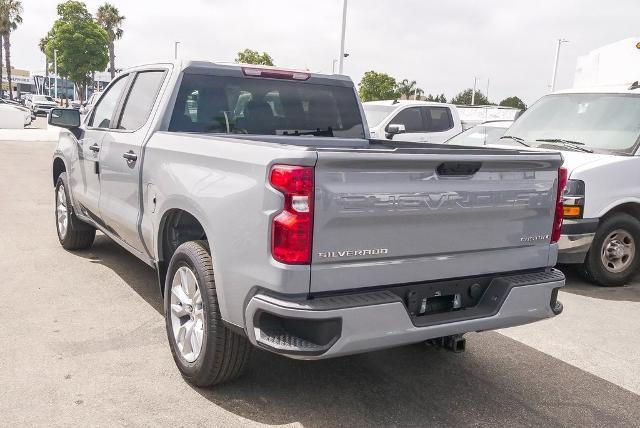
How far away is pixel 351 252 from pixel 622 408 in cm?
201

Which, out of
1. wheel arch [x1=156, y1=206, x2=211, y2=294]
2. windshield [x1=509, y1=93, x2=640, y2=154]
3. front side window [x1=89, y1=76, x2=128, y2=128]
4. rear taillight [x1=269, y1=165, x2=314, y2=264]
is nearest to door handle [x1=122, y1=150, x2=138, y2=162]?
wheel arch [x1=156, y1=206, x2=211, y2=294]

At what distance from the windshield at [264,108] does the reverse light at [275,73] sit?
0.12ft

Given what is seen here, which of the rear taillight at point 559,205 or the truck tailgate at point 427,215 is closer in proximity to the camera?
the truck tailgate at point 427,215

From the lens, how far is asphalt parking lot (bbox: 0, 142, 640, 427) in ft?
10.7

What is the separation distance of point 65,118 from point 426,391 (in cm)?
410

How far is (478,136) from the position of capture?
355 inches

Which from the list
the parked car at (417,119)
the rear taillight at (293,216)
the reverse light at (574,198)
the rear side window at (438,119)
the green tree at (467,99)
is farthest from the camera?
the green tree at (467,99)

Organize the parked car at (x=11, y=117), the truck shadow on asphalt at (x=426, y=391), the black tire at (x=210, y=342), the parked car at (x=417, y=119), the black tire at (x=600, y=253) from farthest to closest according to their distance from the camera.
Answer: the parked car at (x=11, y=117)
the parked car at (x=417, y=119)
the black tire at (x=600, y=253)
the truck shadow on asphalt at (x=426, y=391)
the black tire at (x=210, y=342)

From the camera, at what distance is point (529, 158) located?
11.0 feet

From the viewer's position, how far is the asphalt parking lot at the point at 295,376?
3271mm

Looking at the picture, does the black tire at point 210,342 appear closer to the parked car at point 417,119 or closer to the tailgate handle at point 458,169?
the tailgate handle at point 458,169

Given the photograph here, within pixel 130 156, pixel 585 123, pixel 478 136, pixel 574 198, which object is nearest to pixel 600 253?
pixel 574 198

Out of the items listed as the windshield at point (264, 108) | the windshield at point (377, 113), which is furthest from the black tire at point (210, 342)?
the windshield at point (377, 113)

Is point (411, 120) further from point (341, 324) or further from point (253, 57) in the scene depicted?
point (253, 57)
